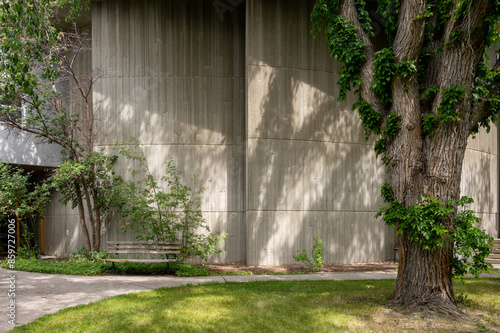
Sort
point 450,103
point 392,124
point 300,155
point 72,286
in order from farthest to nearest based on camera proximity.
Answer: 1. point 300,155
2. point 72,286
3. point 392,124
4. point 450,103

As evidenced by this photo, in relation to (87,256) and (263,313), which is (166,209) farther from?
(263,313)

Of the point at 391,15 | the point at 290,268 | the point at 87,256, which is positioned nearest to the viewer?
the point at 391,15

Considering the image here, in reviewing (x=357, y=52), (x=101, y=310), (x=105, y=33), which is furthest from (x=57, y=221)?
(x=357, y=52)

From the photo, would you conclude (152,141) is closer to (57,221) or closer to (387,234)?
(57,221)

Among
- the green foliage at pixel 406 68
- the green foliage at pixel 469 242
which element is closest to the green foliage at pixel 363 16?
the green foliage at pixel 406 68

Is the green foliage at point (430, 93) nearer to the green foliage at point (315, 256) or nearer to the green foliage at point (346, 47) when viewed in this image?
the green foliage at point (346, 47)

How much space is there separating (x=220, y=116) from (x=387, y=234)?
6.32 m

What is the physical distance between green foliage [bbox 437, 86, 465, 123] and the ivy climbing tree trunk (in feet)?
0.05

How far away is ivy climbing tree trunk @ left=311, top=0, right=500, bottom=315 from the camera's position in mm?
6414

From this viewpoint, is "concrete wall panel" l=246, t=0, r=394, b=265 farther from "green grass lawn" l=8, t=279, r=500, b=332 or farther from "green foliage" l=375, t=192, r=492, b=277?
"green foliage" l=375, t=192, r=492, b=277

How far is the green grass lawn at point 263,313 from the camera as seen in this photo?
5.80 metres

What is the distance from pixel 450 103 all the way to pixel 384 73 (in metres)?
1.10

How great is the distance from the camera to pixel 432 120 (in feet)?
21.6

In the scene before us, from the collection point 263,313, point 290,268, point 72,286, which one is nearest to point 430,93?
point 263,313
